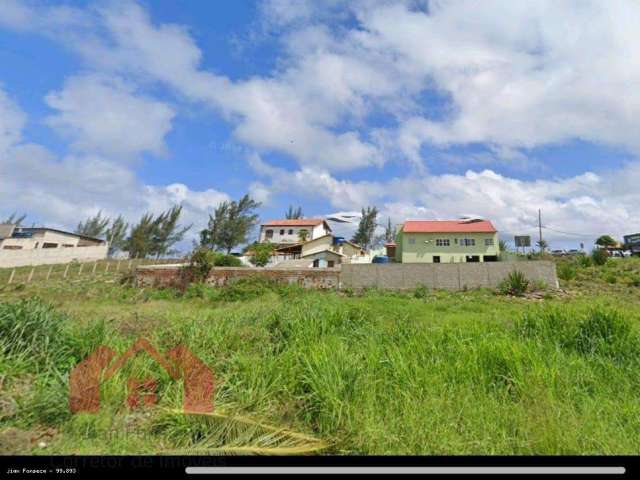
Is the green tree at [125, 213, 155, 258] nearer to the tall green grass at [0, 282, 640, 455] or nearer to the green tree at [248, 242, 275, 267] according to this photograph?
the green tree at [248, 242, 275, 267]

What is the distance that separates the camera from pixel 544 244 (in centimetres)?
2986

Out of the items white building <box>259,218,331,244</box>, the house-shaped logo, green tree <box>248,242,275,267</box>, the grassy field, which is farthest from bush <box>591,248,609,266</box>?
white building <box>259,218,331,244</box>

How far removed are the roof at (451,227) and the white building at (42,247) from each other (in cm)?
3076

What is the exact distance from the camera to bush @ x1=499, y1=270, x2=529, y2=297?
40.5 ft

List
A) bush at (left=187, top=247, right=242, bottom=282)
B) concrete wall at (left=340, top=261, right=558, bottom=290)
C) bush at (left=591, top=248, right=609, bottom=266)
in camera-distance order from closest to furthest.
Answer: concrete wall at (left=340, top=261, right=558, bottom=290)
bush at (left=187, top=247, right=242, bottom=282)
bush at (left=591, top=248, right=609, bottom=266)

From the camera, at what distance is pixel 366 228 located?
43.3 m

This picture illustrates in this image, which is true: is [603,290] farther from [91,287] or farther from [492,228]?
[91,287]

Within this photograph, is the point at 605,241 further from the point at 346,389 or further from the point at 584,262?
the point at 346,389

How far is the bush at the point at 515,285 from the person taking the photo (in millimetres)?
12359

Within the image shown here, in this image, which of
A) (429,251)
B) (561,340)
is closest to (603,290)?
(561,340)

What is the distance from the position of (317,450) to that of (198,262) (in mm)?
14114

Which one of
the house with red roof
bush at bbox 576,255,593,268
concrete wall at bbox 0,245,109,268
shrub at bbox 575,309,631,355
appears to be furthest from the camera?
the house with red roof

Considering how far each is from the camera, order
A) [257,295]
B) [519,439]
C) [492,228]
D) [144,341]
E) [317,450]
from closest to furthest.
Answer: [317,450] < [519,439] < [144,341] < [257,295] < [492,228]

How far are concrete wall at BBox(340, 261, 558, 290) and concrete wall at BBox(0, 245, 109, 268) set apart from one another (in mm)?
24929
